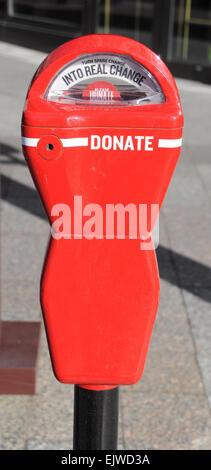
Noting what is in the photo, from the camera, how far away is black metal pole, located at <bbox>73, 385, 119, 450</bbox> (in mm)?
1801

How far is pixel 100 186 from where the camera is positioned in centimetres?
160

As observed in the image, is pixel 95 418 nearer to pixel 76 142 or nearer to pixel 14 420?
pixel 76 142

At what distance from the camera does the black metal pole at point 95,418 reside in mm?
1801

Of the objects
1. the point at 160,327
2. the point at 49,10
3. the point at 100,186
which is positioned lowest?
the point at 49,10

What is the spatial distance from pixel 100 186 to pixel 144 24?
33.0 feet

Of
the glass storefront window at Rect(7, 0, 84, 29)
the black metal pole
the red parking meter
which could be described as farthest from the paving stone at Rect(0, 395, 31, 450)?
the glass storefront window at Rect(7, 0, 84, 29)

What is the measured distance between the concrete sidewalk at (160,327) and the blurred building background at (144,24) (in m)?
4.51

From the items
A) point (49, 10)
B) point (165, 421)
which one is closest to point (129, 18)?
point (49, 10)

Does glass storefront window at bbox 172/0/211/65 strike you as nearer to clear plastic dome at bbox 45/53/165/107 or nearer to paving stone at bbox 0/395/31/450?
paving stone at bbox 0/395/31/450

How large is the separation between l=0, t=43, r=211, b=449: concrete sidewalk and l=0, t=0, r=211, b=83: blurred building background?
451 centimetres

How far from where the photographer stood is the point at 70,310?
1.71 metres

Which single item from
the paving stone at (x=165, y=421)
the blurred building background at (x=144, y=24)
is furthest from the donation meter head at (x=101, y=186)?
the blurred building background at (x=144, y=24)
